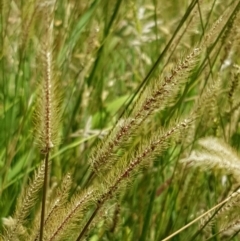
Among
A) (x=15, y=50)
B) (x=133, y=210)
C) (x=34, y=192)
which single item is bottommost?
(x=133, y=210)

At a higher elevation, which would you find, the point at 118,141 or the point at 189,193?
the point at 118,141

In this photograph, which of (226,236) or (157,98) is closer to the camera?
(157,98)

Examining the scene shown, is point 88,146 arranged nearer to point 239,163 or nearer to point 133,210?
point 133,210

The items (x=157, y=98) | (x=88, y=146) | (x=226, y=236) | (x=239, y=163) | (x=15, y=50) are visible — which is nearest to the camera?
(x=157, y=98)

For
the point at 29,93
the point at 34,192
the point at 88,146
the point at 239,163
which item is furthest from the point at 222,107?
the point at 34,192

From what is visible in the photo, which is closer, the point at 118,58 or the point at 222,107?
the point at 222,107

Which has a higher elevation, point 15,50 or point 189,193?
point 15,50

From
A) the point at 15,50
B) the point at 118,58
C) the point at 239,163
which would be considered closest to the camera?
the point at 239,163

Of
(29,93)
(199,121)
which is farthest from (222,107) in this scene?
(29,93)

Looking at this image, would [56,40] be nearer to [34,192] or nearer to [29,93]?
[29,93]

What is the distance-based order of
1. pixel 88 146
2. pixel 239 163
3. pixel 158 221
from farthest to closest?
pixel 88 146 → pixel 158 221 → pixel 239 163
